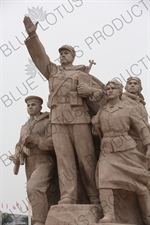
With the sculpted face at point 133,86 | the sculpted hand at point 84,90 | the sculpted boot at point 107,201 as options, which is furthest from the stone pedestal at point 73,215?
the sculpted face at point 133,86

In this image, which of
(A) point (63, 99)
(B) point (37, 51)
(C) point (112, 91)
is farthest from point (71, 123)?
(B) point (37, 51)

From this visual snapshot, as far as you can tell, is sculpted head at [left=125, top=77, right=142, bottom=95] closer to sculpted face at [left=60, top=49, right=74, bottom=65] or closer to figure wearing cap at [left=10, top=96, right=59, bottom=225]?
sculpted face at [left=60, top=49, right=74, bottom=65]

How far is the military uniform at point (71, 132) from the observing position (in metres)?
5.85

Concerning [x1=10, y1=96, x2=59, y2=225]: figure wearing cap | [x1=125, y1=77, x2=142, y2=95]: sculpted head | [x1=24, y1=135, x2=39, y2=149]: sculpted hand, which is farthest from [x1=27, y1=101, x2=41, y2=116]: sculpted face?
[x1=125, y1=77, x2=142, y2=95]: sculpted head

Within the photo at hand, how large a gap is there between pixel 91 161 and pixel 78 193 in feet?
1.69

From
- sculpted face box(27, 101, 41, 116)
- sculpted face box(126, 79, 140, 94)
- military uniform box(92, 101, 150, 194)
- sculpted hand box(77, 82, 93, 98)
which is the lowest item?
military uniform box(92, 101, 150, 194)

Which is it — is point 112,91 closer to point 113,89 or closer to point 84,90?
point 113,89

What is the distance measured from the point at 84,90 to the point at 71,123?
19.9 inches

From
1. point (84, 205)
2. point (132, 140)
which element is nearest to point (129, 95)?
point (132, 140)

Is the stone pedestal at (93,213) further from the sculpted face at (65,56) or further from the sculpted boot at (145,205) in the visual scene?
the sculpted face at (65,56)

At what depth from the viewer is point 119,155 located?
18.4 ft

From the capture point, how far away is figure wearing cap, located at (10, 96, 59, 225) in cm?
595

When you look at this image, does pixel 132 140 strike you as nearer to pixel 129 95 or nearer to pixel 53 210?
pixel 129 95

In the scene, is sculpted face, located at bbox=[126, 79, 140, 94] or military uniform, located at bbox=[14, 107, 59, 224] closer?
military uniform, located at bbox=[14, 107, 59, 224]
